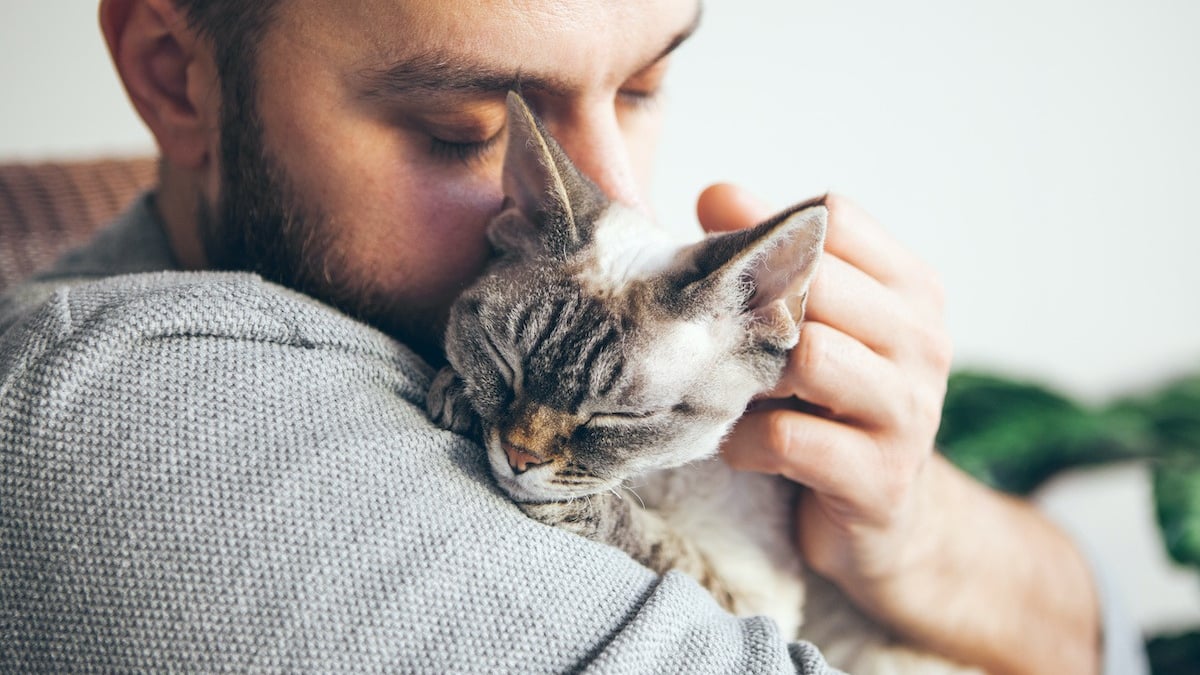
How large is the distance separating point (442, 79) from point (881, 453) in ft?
2.69

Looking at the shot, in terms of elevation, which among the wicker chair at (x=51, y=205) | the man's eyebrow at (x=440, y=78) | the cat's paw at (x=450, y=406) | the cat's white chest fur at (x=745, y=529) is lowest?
the wicker chair at (x=51, y=205)

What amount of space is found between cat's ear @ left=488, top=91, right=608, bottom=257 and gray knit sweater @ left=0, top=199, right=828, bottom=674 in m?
0.40

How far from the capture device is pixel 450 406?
3.59 ft

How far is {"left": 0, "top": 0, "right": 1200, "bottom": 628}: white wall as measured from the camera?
3.20 metres

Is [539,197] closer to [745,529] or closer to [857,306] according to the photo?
[857,306]

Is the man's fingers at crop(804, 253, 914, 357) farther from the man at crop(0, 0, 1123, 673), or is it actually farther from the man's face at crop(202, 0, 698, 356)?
the man's face at crop(202, 0, 698, 356)

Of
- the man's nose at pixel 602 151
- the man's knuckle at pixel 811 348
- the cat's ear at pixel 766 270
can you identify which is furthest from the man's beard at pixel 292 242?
the man's knuckle at pixel 811 348

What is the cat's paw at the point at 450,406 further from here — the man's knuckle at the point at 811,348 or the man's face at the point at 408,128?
the man's knuckle at the point at 811,348

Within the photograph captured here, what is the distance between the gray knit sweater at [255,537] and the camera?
79 centimetres

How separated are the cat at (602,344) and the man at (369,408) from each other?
0.21ft

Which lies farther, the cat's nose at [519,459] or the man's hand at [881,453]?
the man's hand at [881,453]

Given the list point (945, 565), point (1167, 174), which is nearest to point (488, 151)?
point (945, 565)

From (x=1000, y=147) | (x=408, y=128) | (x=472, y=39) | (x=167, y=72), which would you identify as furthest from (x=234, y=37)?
(x=1000, y=147)

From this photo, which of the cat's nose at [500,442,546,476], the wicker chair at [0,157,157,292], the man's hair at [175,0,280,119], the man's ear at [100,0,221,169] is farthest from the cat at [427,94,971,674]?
the wicker chair at [0,157,157,292]
